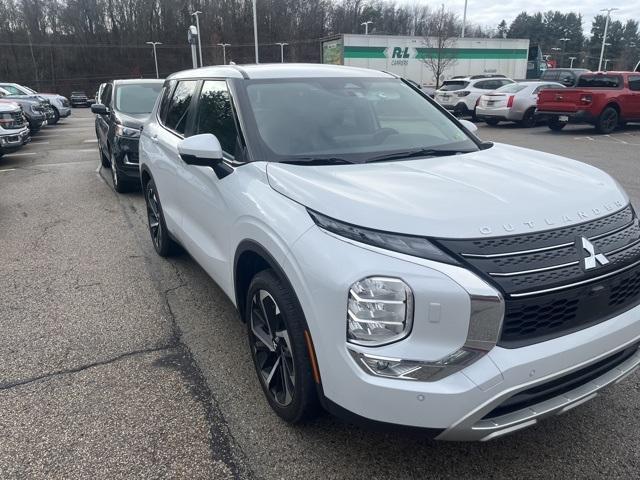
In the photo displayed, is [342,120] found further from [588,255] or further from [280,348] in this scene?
[588,255]

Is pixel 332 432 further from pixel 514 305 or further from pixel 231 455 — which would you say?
pixel 514 305

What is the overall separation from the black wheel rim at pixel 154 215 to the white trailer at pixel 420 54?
108 feet

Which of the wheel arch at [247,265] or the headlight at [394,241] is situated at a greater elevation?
the headlight at [394,241]

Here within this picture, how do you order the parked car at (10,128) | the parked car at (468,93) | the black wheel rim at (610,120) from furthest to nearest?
the parked car at (468,93) < the black wheel rim at (610,120) < the parked car at (10,128)

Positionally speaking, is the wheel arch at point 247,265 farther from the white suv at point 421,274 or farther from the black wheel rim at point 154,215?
the black wheel rim at point 154,215

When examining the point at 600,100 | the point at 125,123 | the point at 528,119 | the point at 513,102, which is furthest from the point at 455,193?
the point at 528,119

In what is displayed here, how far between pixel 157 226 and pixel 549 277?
13.7ft

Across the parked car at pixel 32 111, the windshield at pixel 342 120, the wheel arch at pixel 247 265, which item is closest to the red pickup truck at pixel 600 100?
Result: the windshield at pixel 342 120

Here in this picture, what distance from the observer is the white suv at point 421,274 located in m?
1.92

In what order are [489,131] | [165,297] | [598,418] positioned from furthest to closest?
[489,131] → [165,297] → [598,418]

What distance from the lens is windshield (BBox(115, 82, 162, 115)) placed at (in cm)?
918

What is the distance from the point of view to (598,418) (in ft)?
8.96

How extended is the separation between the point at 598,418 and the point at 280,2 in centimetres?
8155

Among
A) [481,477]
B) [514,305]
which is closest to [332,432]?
[481,477]
